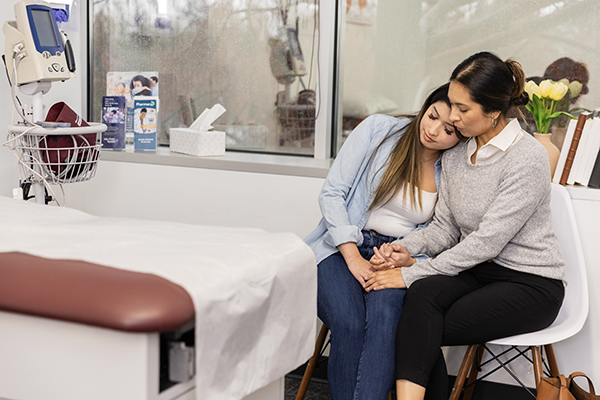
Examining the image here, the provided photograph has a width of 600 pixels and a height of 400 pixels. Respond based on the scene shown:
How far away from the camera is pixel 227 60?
2557mm

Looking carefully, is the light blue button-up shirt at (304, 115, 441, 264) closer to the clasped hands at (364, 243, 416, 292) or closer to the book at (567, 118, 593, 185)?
the clasped hands at (364, 243, 416, 292)

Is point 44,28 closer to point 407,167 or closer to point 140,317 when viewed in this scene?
point 407,167

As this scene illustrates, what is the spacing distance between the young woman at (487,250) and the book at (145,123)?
48.9 inches

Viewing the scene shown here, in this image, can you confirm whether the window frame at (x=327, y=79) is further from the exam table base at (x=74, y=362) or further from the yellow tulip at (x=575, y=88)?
the exam table base at (x=74, y=362)

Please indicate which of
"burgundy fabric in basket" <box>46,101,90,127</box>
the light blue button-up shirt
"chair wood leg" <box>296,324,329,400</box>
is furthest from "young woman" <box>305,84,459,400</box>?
"burgundy fabric in basket" <box>46,101,90,127</box>

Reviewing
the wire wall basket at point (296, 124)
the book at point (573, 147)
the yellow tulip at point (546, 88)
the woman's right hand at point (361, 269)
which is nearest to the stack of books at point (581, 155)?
the book at point (573, 147)

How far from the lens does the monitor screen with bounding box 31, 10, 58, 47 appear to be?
1.80 metres

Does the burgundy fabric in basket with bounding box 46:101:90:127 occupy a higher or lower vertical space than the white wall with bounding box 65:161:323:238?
higher

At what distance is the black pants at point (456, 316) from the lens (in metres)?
1.43

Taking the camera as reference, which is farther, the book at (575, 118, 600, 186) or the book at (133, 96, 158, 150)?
the book at (133, 96, 158, 150)

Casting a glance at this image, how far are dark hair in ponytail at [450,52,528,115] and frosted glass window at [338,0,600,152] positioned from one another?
59cm

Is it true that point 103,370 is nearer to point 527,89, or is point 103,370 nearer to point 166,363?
point 166,363

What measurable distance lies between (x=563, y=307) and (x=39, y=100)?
169 cm

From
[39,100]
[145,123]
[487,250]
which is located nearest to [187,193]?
[145,123]
